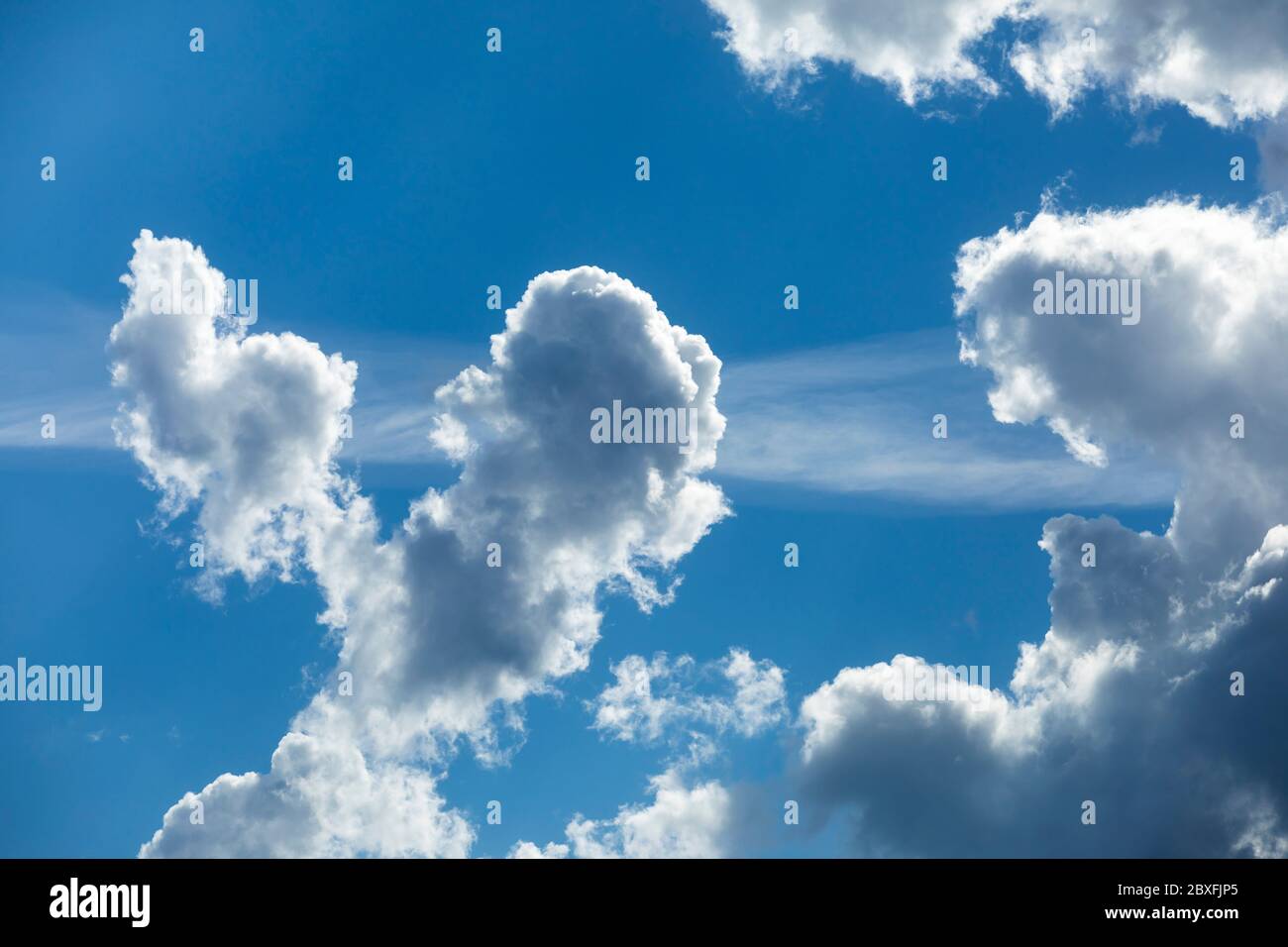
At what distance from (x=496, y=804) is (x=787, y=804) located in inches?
999
